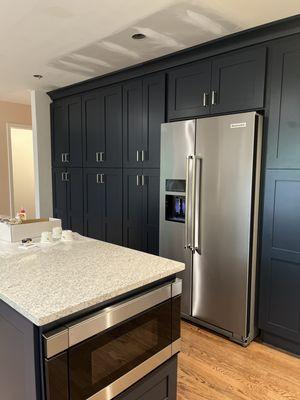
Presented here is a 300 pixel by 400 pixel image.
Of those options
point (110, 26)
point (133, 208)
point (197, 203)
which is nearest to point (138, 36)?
point (110, 26)

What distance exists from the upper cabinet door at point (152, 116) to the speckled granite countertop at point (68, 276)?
136 centimetres

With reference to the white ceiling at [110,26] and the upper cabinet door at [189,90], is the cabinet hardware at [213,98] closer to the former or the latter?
the upper cabinet door at [189,90]

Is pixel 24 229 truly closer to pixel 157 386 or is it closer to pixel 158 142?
pixel 157 386

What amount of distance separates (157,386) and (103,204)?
8.03ft

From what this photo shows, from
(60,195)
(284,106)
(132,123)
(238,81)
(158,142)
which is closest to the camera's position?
(284,106)

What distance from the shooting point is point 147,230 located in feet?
10.4

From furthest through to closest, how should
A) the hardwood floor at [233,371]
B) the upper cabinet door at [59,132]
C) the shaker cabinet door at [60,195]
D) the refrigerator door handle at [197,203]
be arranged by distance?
the shaker cabinet door at [60,195] → the upper cabinet door at [59,132] → the refrigerator door handle at [197,203] → the hardwood floor at [233,371]

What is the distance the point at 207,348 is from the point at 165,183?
4.70 feet

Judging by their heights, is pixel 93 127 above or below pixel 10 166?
above

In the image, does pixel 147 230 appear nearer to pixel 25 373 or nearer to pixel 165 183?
pixel 165 183

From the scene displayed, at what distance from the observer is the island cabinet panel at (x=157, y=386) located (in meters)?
1.33

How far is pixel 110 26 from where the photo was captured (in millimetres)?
2240

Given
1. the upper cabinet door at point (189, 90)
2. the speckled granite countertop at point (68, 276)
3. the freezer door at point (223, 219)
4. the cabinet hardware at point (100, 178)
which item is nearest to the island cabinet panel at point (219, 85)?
the upper cabinet door at point (189, 90)

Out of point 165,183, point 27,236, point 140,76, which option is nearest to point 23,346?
point 27,236
